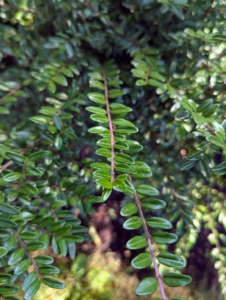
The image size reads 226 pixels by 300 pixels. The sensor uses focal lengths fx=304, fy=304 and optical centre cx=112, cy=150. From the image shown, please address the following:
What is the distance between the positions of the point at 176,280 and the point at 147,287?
0.05 m

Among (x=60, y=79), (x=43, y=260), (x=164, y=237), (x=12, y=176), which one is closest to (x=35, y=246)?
(x=43, y=260)

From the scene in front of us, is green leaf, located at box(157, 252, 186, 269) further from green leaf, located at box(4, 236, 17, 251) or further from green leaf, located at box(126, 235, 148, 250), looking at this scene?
green leaf, located at box(4, 236, 17, 251)

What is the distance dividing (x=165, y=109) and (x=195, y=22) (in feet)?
0.91

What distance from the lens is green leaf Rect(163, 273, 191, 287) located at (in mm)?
528

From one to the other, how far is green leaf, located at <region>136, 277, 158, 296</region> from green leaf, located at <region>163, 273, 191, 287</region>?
2cm

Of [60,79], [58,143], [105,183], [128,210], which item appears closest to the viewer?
[105,183]

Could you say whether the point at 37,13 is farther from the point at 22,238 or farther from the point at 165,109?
the point at 22,238

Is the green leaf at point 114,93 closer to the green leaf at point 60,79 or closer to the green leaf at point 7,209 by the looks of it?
the green leaf at point 60,79

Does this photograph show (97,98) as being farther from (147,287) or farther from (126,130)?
(147,287)

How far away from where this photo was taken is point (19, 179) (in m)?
0.68

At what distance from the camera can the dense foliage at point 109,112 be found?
66 centimetres

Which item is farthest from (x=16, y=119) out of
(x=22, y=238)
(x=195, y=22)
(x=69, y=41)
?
(x=195, y=22)

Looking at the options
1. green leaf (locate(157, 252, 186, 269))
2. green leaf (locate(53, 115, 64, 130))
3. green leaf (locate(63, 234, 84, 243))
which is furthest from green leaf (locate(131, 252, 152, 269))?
green leaf (locate(53, 115, 64, 130))

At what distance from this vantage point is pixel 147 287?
532mm
